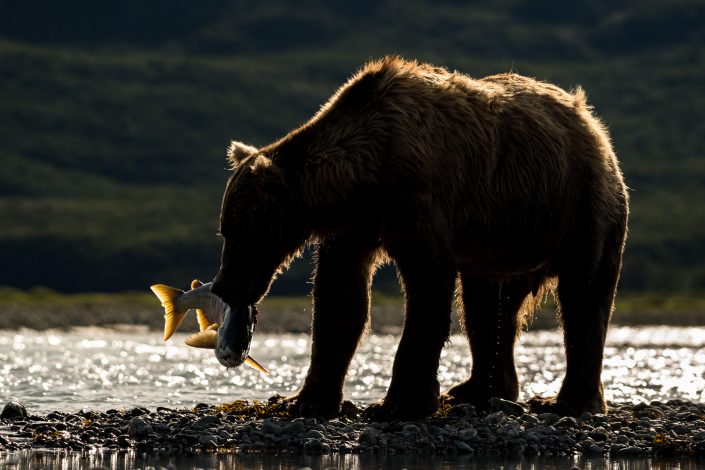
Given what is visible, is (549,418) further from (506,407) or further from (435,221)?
(435,221)

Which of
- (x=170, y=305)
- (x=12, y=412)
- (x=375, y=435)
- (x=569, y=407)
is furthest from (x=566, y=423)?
(x=12, y=412)

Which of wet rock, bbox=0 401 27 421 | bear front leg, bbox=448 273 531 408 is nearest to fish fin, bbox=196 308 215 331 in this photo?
wet rock, bbox=0 401 27 421

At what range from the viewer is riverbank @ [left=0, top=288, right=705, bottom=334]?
1956 inches

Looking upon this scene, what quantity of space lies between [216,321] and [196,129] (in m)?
147

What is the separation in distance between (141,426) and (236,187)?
7.91 feet

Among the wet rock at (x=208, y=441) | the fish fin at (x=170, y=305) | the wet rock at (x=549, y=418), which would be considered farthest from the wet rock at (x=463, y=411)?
the fish fin at (x=170, y=305)

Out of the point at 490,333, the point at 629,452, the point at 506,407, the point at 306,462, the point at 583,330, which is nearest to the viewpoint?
the point at 306,462

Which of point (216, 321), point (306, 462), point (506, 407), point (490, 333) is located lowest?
point (306, 462)

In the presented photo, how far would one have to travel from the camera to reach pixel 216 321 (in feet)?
42.9

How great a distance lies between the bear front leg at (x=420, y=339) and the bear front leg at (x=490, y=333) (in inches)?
63.1

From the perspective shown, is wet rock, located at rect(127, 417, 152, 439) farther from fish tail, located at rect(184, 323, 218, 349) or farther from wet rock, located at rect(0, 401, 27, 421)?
wet rock, located at rect(0, 401, 27, 421)

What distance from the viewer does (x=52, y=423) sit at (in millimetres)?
13773

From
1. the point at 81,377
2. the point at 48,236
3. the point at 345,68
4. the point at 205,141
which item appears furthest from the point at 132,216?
the point at 81,377

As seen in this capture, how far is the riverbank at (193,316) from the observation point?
49.7m
